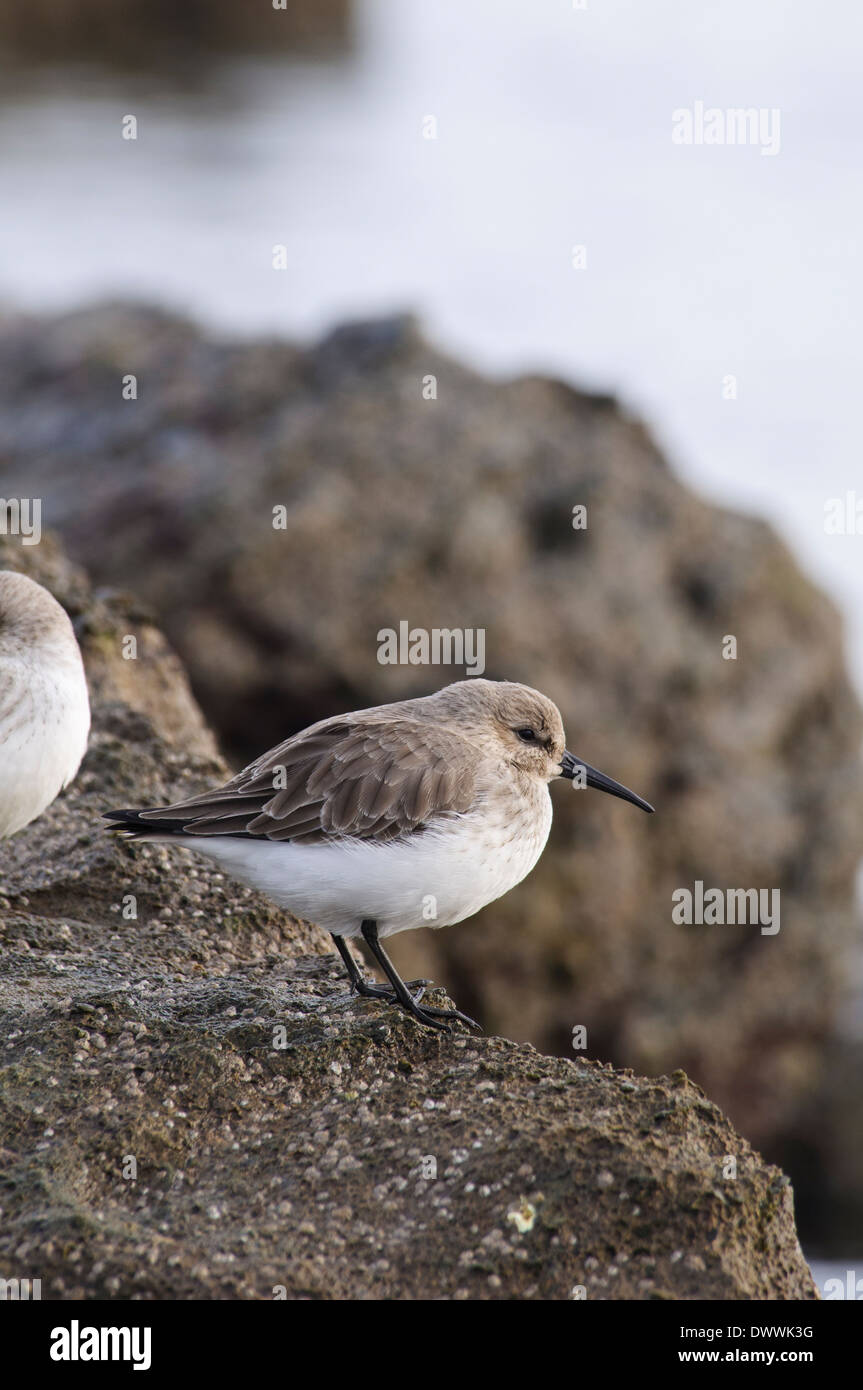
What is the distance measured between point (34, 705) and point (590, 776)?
2356 millimetres

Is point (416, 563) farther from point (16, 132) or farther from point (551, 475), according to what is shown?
point (16, 132)

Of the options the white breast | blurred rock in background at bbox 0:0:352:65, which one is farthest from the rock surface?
blurred rock in background at bbox 0:0:352:65

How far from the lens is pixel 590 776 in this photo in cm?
667

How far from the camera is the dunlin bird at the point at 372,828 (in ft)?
18.3

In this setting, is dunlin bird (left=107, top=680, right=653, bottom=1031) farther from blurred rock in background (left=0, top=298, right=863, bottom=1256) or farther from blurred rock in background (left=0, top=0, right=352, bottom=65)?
blurred rock in background (left=0, top=0, right=352, bottom=65)

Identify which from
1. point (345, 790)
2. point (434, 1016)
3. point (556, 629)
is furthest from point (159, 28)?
point (434, 1016)

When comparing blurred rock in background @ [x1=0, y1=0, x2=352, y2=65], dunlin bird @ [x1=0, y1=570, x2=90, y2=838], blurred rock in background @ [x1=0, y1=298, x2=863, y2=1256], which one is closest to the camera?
dunlin bird @ [x1=0, y1=570, x2=90, y2=838]

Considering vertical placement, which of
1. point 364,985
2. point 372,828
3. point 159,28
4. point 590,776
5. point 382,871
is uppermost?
point 159,28

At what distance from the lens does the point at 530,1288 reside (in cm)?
421

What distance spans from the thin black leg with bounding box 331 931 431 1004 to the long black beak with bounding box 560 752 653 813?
1172 millimetres

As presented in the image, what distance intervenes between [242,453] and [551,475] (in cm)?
210

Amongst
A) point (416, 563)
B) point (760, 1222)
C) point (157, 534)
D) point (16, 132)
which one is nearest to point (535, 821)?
point (760, 1222)

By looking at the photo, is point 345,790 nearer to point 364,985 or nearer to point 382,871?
point 382,871

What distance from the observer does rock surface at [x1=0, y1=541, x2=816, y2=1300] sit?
422cm
